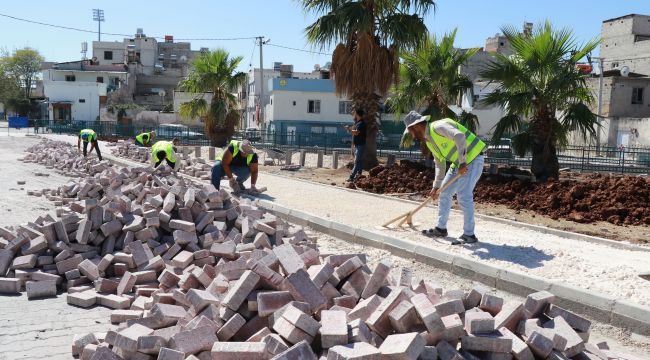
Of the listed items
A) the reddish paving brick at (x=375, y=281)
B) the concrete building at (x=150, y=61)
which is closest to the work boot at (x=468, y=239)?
the reddish paving brick at (x=375, y=281)

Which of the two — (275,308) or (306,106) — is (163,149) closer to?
(275,308)

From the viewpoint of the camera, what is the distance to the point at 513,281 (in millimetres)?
5535

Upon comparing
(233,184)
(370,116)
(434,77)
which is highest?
(434,77)

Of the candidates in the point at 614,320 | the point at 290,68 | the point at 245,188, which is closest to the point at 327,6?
the point at 245,188

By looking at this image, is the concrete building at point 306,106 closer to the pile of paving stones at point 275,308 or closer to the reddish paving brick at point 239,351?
the pile of paving stones at point 275,308

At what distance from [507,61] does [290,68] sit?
45614mm

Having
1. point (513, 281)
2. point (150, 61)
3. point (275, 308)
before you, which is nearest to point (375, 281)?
point (275, 308)

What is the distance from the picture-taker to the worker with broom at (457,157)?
684cm

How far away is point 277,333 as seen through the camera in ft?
12.1

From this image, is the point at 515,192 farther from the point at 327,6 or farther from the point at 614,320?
the point at 327,6

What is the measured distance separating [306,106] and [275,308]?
1554 inches

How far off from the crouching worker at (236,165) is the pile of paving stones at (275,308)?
14.3 feet

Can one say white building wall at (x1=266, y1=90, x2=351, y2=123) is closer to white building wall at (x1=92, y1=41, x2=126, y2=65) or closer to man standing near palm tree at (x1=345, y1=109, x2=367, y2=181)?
man standing near palm tree at (x1=345, y1=109, x2=367, y2=181)

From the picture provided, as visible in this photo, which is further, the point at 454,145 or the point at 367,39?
the point at 367,39
